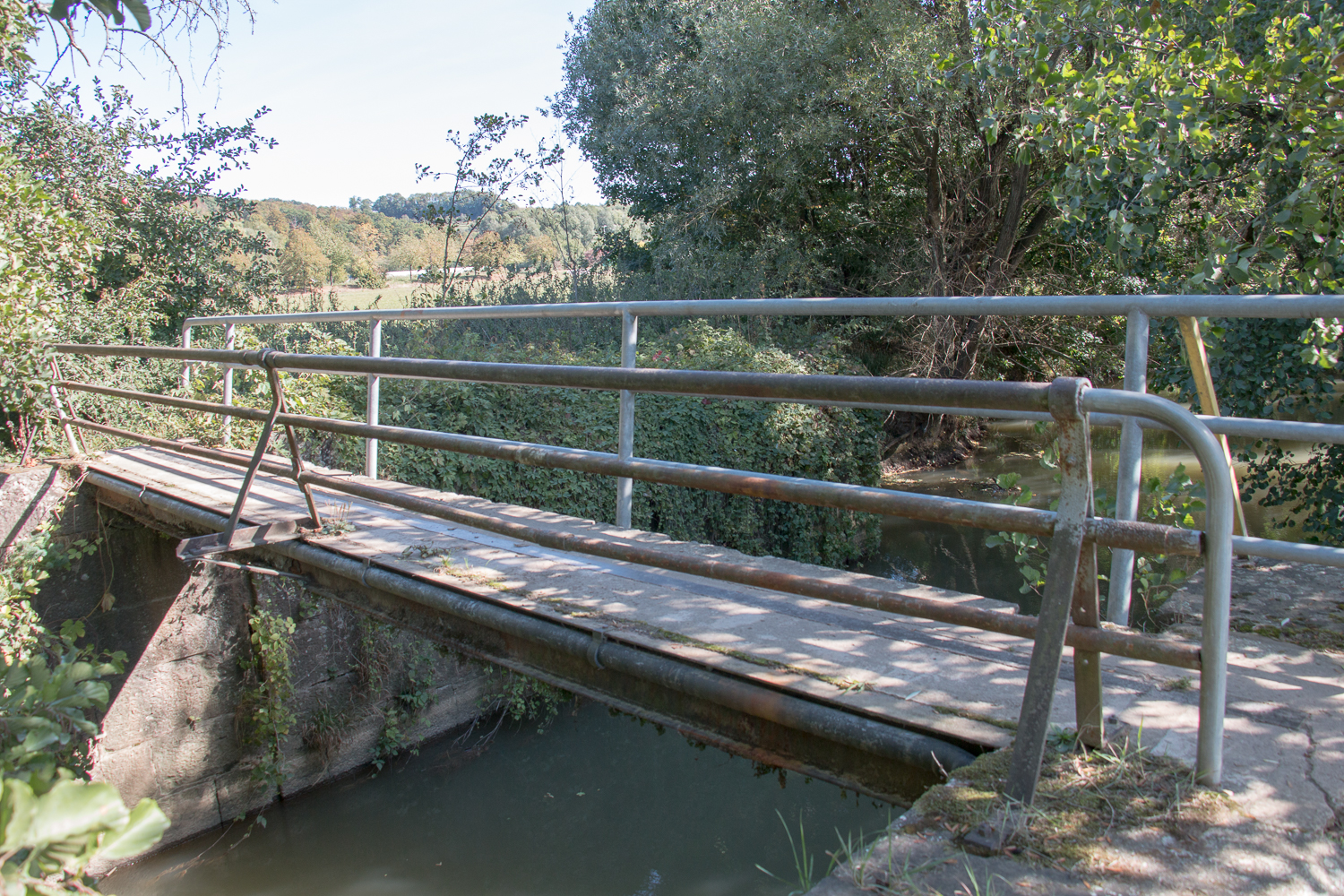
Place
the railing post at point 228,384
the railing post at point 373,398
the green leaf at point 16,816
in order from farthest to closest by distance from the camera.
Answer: the railing post at point 228,384
the railing post at point 373,398
the green leaf at point 16,816

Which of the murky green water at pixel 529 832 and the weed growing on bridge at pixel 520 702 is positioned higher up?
the weed growing on bridge at pixel 520 702

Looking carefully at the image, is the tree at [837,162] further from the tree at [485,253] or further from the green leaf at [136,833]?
the green leaf at [136,833]

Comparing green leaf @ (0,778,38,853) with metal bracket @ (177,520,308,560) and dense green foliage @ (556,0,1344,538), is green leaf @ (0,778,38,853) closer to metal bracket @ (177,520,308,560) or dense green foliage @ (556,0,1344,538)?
metal bracket @ (177,520,308,560)

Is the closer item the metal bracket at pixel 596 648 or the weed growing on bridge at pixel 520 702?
the metal bracket at pixel 596 648

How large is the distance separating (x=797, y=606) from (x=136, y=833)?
7.52 ft

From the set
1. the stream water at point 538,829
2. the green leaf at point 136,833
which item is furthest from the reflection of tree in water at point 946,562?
the green leaf at point 136,833

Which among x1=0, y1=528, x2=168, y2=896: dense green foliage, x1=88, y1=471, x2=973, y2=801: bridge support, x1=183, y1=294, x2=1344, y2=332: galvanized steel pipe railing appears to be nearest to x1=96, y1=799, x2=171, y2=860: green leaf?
x1=0, y1=528, x2=168, y2=896: dense green foliage

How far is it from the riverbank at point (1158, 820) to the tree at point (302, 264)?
1385 cm

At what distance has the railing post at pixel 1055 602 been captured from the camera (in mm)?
1592

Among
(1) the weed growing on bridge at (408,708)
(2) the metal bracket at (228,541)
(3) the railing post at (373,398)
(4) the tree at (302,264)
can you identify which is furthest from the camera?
(4) the tree at (302,264)

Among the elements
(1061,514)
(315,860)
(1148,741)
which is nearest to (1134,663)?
(1148,741)

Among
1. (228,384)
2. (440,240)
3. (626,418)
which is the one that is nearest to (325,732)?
(228,384)

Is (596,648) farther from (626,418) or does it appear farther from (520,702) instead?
(520,702)

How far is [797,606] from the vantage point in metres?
2.97
